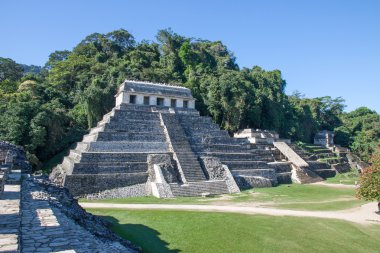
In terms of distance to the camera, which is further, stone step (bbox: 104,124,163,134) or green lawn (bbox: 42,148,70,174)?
green lawn (bbox: 42,148,70,174)

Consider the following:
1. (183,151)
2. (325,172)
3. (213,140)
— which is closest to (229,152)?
(213,140)

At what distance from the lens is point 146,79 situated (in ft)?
138

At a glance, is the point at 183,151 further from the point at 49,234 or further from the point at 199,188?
the point at 49,234

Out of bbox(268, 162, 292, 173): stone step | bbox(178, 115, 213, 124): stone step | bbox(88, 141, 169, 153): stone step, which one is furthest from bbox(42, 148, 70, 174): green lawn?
bbox(268, 162, 292, 173): stone step

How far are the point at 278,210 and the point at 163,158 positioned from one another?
9.94 m

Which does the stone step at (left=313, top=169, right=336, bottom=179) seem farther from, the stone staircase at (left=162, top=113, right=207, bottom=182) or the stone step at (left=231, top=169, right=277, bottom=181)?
the stone staircase at (left=162, top=113, right=207, bottom=182)

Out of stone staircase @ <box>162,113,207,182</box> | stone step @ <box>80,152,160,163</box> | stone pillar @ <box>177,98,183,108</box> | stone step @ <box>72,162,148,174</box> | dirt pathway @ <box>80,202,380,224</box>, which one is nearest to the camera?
dirt pathway @ <box>80,202,380,224</box>

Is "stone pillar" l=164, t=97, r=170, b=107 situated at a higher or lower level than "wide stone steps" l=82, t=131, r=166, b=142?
higher

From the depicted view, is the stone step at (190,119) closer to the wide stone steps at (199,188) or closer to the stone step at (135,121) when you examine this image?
the stone step at (135,121)

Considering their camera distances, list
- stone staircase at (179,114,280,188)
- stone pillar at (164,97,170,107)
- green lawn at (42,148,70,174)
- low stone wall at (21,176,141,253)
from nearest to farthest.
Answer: low stone wall at (21,176,141,253)
stone staircase at (179,114,280,188)
green lawn at (42,148,70,174)
stone pillar at (164,97,170,107)

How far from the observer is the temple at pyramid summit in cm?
2077

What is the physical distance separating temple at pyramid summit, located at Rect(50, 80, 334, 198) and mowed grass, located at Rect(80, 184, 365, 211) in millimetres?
1149

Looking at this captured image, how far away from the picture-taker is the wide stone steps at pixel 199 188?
20.7m

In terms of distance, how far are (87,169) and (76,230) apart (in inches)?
541
